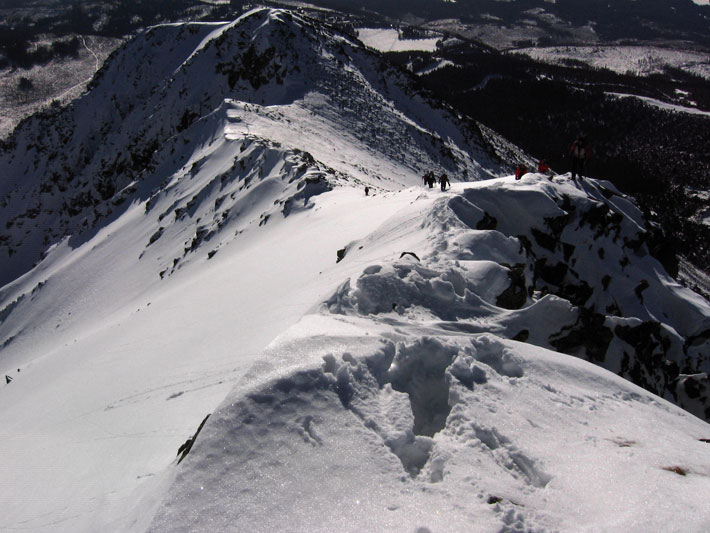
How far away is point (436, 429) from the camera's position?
17.1ft

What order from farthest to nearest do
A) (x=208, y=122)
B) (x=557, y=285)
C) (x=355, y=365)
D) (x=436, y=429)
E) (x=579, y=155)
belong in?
1. (x=208, y=122)
2. (x=579, y=155)
3. (x=557, y=285)
4. (x=355, y=365)
5. (x=436, y=429)

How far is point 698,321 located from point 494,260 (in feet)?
35.3

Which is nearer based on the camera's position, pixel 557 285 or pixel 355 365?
pixel 355 365

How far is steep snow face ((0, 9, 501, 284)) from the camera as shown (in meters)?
35.4

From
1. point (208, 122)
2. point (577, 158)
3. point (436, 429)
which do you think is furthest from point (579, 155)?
point (208, 122)

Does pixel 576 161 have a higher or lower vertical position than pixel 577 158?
lower

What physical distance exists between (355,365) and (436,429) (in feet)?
4.06

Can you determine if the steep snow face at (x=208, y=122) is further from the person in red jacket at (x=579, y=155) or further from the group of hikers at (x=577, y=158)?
the person in red jacket at (x=579, y=155)

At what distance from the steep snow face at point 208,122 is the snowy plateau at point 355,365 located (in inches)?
228

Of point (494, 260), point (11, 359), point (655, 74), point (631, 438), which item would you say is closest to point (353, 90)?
point (11, 359)

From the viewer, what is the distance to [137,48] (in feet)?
175

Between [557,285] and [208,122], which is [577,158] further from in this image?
[208,122]

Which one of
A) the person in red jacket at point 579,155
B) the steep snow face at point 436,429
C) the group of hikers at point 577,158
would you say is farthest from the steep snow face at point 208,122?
the steep snow face at point 436,429

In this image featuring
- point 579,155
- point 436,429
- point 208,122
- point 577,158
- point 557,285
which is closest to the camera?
point 436,429
